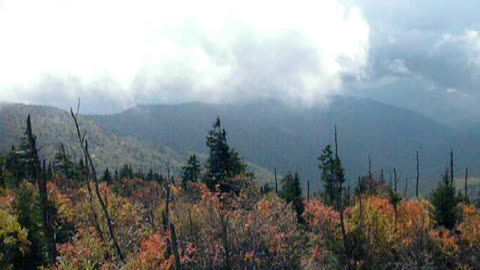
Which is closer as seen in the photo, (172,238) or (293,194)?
(172,238)

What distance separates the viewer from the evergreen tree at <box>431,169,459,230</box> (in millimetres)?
40688

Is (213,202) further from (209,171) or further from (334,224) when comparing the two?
(209,171)

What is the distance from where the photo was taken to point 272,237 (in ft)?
117

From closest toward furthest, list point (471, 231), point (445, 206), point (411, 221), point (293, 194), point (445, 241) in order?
point (445, 241)
point (471, 231)
point (411, 221)
point (445, 206)
point (293, 194)

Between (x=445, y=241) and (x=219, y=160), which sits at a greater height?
(x=219, y=160)

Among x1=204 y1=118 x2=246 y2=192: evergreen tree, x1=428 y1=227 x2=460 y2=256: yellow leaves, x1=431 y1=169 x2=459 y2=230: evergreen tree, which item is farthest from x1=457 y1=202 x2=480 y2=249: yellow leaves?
x1=204 y1=118 x2=246 y2=192: evergreen tree

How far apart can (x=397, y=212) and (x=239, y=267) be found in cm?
1403

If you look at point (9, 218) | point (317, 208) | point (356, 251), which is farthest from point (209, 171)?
point (9, 218)

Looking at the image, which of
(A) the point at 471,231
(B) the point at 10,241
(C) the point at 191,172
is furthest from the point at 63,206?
(C) the point at 191,172

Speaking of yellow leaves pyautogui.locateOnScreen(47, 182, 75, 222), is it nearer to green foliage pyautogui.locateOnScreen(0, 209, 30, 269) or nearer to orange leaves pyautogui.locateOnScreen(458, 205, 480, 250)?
green foliage pyautogui.locateOnScreen(0, 209, 30, 269)

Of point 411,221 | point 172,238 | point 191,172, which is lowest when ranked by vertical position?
point 191,172

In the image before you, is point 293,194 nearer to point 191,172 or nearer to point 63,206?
point 63,206

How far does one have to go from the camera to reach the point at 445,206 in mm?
41219

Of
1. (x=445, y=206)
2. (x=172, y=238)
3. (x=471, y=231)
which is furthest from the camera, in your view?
(x=445, y=206)
